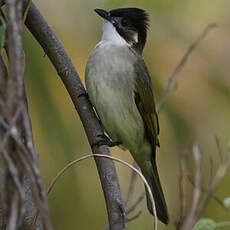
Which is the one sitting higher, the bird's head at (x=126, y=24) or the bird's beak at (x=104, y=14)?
the bird's beak at (x=104, y=14)

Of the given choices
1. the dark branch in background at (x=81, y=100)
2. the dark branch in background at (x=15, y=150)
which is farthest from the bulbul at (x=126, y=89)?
the dark branch in background at (x=15, y=150)

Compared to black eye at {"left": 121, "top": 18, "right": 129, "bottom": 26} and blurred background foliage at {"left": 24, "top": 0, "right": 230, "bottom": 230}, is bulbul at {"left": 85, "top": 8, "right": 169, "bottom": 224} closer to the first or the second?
black eye at {"left": 121, "top": 18, "right": 129, "bottom": 26}

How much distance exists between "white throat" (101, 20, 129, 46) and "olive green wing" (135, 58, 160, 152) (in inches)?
7.8

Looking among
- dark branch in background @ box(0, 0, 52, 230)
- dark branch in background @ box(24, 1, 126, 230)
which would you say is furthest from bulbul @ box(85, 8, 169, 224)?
dark branch in background @ box(0, 0, 52, 230)

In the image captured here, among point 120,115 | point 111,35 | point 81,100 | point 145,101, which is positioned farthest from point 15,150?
point 111,35

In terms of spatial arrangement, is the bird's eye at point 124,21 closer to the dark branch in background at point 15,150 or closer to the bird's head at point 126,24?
the bird's head at point 126,24

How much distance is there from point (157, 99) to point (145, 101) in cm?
66

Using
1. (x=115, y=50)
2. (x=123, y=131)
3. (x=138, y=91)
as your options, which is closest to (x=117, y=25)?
(x=115, y=50)

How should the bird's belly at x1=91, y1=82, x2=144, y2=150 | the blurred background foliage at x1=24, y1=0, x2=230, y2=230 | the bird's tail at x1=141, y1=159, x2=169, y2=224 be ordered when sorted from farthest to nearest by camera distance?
1. the blurred background foliage at x1=24, y1=0, x2=230, y2=230
2. the bird's tail at x1=141, y1=159, x2=169, y2=224
3. the bird's belly at x1=91, y1=82, x2=144, y2=150

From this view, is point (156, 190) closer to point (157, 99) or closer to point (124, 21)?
point (157, 99)

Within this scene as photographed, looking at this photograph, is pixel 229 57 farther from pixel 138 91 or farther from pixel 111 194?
pixel 111 194

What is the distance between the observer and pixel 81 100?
243 centimetres

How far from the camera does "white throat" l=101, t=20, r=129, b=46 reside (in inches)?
132

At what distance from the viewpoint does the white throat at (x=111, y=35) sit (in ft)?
11.0
